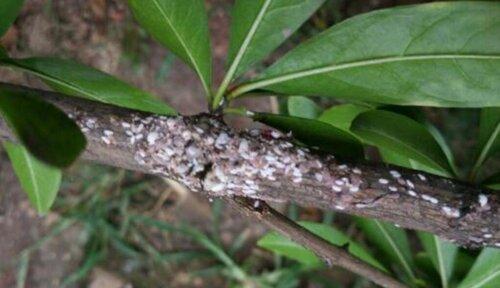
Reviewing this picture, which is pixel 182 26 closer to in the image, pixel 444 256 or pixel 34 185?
pixel 34 185

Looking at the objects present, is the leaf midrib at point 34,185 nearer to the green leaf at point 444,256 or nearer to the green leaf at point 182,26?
the green leaf at point 182,26

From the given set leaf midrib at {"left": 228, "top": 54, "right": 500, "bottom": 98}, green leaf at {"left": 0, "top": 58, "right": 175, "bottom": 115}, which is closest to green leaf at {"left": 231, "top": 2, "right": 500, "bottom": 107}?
leaf midrib at {"left": 228, "top": 54, "right": 500, "bottom": 98}

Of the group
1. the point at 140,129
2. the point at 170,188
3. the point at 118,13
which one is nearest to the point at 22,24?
the point at 118,13

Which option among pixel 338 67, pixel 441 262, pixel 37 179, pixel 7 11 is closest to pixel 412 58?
pixel 338 67

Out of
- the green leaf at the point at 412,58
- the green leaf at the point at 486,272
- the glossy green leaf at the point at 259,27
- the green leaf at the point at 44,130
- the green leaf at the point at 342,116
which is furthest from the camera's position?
the green leaf at the point at 342,116

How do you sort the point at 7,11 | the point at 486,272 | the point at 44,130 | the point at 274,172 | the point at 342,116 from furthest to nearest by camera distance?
the point at 342,116 → the point at 486,272 → the point at 7,11 → the point at 274,172 → the point at 44,130

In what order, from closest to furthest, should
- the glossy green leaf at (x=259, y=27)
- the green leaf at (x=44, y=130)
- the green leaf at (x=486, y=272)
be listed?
the green leaf at (x=44, y=130) → the glossy green leaf at (x=259, y=27) → the green leaf at (x=486, y=272)

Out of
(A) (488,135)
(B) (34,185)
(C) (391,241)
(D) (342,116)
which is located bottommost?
(B) (34,185)

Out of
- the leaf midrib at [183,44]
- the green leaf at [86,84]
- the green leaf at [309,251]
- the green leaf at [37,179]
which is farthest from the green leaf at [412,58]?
the green leaf at [37,179]
